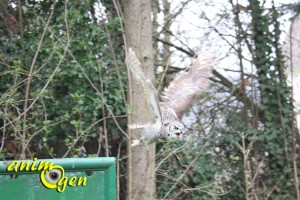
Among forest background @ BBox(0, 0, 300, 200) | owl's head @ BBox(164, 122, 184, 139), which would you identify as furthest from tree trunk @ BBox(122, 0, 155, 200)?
owl's head @ BBox(164, 122, 184, 139)

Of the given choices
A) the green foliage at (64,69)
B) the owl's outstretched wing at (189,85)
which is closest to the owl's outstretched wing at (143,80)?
the owl's outstretched wing at (189,85)

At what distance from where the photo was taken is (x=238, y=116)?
8211 millimetres

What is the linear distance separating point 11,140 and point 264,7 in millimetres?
3924

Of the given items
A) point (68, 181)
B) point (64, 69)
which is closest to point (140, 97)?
point (64, 69)

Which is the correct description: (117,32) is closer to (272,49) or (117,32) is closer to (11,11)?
(11,11)

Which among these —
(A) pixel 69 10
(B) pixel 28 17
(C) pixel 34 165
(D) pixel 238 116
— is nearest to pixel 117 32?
(A) pixel 69 10

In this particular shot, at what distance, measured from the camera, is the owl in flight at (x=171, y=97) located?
386 cm

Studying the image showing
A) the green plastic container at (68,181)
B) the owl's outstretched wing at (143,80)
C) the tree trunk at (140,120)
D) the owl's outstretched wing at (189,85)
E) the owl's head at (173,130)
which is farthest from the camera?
the tree trunk at (140,120)

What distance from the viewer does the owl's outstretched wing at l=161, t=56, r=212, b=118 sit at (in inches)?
177

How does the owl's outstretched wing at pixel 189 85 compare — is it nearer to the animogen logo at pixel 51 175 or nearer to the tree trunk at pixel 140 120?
the tree trunk at pixel 140 120

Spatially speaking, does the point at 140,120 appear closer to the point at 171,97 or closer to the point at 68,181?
the point at 171,97

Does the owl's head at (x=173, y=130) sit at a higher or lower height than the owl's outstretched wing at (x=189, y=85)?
lower

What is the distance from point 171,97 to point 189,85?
0.16m

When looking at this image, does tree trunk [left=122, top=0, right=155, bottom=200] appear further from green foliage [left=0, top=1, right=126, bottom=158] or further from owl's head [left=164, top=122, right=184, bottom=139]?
owl's head [left=164, top=122, right=184, bottom=139]
